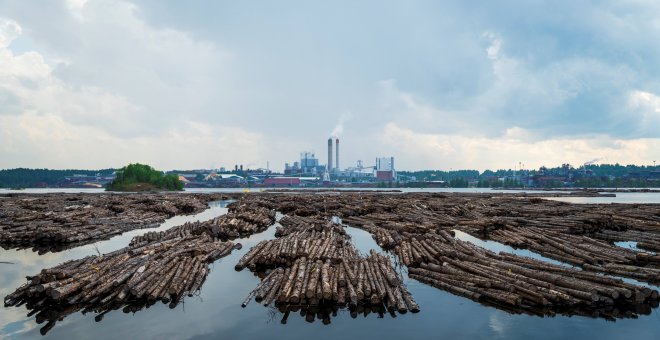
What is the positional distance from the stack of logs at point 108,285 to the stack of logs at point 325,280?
9.84 ft

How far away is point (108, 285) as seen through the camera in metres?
15.2

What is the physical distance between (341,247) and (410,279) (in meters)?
6.55

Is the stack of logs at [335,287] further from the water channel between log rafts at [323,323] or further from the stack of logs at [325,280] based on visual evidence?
the water channel between log rafts at [323,323]

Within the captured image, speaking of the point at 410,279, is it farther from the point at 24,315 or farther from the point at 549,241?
the point at 24,315

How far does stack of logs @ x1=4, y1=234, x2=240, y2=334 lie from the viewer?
46.9 feet

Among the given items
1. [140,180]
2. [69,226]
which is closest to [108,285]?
[69,226]

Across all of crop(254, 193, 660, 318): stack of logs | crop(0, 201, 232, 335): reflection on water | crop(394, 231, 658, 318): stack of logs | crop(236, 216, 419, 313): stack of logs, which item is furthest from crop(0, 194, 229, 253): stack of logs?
crop(394, 231, 658, 318): stack of logs

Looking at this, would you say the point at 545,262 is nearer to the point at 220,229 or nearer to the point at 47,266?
the point at 220,229

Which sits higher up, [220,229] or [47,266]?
[220,229]

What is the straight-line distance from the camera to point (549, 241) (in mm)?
24953

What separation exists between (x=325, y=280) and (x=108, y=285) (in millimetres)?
7877

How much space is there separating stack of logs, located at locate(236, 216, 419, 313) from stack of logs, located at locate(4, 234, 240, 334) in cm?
300

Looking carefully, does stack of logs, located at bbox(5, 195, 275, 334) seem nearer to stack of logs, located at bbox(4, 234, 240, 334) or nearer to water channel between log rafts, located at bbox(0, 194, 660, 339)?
stack of logs, located at bbox(4, 234, 240, 334)

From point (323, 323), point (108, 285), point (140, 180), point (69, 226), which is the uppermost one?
point (140, 180)
